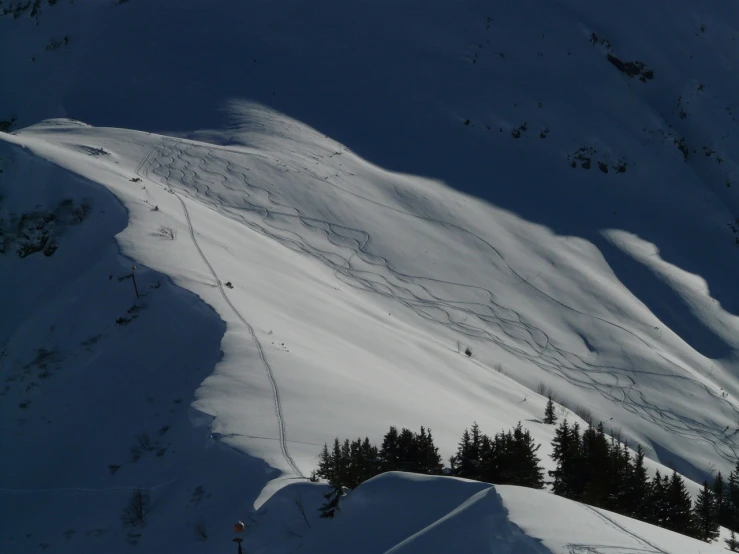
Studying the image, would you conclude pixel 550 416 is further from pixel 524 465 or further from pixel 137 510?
pixel 137 510

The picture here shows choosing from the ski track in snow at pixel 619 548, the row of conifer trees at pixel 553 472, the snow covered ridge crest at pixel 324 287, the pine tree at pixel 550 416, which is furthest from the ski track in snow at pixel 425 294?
the ski track in snow at pixel 619 548

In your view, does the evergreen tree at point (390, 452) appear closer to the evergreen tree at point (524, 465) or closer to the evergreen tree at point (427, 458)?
the evergreen tree at point (427, 458)

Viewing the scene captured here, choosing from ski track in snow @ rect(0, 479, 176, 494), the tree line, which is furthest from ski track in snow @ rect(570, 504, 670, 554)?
ski track in snow @ rect(0, 479, 176, 494)

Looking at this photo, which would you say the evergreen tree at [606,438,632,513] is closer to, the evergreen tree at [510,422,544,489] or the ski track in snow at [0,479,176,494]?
the evergreen tree at [510,422,544,489]

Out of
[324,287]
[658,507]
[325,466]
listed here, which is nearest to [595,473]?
[658,507]

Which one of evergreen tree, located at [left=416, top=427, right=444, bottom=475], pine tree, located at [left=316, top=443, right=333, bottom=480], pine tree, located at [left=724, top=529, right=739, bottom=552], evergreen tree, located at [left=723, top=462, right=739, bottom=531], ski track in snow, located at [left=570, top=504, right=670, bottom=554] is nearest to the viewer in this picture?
ski track in snow, located at [left=570, top=504, right=670, bottom=554]

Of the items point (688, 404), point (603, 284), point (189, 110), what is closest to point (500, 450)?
point (688, 404)

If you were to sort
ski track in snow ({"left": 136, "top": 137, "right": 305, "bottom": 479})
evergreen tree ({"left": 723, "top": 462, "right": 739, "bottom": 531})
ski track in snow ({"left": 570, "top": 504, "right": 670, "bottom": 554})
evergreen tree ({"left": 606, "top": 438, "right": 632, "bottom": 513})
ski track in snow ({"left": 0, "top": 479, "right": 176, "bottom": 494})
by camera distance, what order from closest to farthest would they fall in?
ski track in snow ({"left": 570, "top": 504, "right": 670, "bottom": 554}) < ski track in snow ({"left": 136, "top": 137, "right": 305, "bottom": 479}) < ski track in snow ({"left": 0, "top": 479, "right": 176, "bottom": 494}) < evergreen tree ({"left": 606, "top": 438, "right": 632, "bottom": 513}) < evergreen tree ({"left": 723, "top": 462, "right": 739, "bottom": 531})
